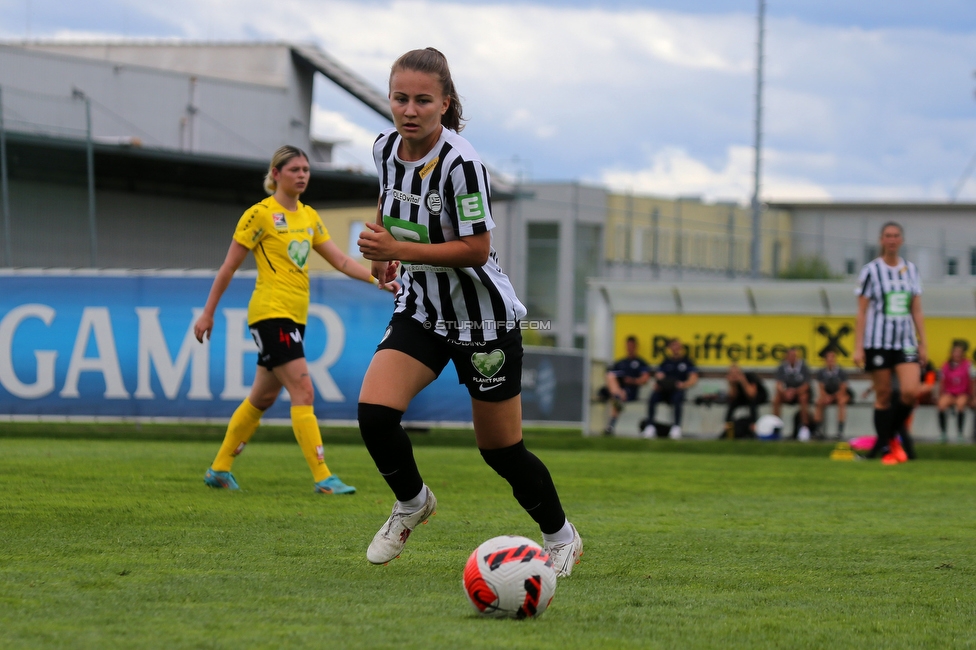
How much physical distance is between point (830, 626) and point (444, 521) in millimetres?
3188

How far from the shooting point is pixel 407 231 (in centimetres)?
491

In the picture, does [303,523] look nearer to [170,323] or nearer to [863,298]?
[863,298]

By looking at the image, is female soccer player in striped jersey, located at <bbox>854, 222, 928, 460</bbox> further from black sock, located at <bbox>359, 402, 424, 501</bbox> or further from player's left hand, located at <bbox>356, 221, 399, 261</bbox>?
player's left hand, located at <bbox>356, 221, 399, 261</bbox>

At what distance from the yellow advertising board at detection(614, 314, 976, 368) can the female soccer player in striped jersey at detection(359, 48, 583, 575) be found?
1616cm

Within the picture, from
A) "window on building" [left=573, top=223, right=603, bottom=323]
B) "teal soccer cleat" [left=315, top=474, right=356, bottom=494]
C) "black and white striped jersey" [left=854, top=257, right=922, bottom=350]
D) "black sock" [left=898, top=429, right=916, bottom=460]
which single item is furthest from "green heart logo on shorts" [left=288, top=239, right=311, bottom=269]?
"window on building" [left=573, top=223, right=603, bottom=323]

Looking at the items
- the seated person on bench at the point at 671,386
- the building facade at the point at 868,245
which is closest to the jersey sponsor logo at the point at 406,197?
the seated person on bench at the point at 671,386

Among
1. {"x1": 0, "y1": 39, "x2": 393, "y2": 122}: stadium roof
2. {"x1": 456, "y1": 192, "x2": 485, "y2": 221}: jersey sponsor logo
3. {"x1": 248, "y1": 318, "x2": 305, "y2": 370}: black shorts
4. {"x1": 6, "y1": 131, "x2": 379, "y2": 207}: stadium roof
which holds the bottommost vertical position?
{"x1": 248, "y1": 318, "x2": 305, "y2": 370}: black shorts

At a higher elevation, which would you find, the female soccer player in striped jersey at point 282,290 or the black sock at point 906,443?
the female soccer player in striped jersey at point 282,290

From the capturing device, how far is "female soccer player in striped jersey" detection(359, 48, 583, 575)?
4793 mm

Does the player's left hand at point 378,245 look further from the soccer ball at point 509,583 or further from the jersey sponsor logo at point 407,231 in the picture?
the soccer ball at point 509,583

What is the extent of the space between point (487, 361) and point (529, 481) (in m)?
0.58

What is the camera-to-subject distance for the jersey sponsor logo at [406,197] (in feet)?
16.0

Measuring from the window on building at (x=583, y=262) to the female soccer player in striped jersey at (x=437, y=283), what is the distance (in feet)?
99.4

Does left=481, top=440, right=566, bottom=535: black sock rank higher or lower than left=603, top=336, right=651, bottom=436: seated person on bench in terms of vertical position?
higher
